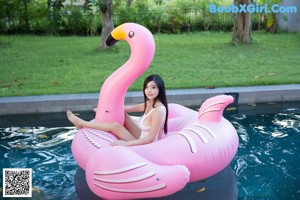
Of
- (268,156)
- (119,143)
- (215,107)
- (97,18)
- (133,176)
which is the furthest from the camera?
(97,18)

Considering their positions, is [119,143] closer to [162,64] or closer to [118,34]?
[118,34]

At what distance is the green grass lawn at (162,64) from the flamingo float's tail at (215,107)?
8.91ft

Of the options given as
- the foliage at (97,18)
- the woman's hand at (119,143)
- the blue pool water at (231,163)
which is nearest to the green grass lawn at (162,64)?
the blue pool water at (231,163)

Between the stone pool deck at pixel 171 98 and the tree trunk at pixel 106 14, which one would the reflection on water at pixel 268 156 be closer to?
the stone pool deck at pixel 171 98

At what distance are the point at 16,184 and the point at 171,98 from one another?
2.94 m

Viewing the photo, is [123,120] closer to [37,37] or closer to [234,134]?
[234,134]

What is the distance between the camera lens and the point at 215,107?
3842 mm

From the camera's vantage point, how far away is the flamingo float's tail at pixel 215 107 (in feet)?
12.5

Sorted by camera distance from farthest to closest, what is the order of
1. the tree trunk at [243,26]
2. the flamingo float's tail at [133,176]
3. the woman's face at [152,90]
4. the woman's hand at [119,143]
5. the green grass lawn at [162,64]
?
the tree trunk at [243,26], the green grass lawn at [162,64], the woman's face at [152,90], the woman's hand at [119,143], the flamingo float's tail at [133,176]

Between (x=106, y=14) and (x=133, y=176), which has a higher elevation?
(x=106, y=14)

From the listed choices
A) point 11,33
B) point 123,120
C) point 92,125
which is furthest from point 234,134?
point 11,33

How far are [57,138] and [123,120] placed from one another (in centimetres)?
140

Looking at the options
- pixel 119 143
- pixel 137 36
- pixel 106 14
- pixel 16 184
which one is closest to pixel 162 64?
pixel 106 14

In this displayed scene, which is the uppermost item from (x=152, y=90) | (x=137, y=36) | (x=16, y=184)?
(x=137, y=36)
